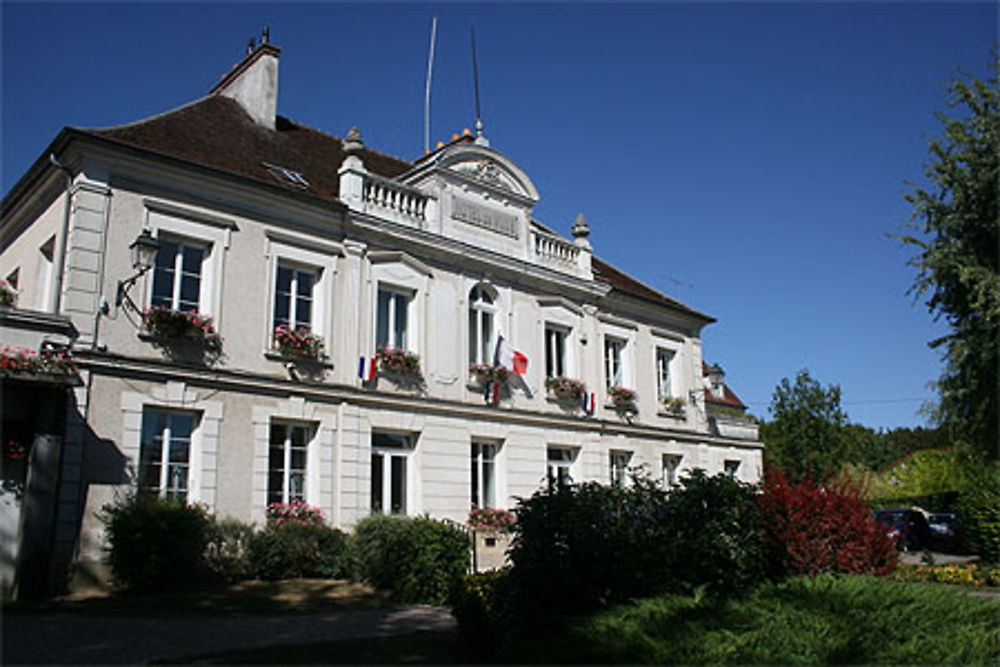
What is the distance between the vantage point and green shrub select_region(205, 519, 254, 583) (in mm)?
12094

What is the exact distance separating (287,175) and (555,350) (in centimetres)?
740

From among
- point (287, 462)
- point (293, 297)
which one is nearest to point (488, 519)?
point (287, 462)

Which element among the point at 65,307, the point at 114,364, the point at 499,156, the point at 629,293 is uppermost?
the point at 499,156

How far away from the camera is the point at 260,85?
1752cm

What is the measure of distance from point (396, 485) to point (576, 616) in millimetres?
8964

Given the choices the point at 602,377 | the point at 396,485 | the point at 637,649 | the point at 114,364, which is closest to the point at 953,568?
the point at 602,377

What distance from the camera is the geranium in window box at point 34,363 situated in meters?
10.5

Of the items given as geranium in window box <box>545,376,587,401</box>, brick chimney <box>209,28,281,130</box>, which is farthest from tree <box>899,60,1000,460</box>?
brick chimney <box>209,28,281,130</box>

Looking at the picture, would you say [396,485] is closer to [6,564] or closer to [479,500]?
[479,500]

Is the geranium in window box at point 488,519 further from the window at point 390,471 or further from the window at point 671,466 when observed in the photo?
the window at point 671,466

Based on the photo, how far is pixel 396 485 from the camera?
1555cm

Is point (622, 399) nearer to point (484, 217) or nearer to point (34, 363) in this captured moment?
point (484, 217)

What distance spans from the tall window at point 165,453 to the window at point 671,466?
12.7m

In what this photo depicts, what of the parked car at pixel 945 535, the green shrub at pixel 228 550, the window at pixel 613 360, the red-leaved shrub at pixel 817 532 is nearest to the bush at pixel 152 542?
the green shrub at pixel 228 550
